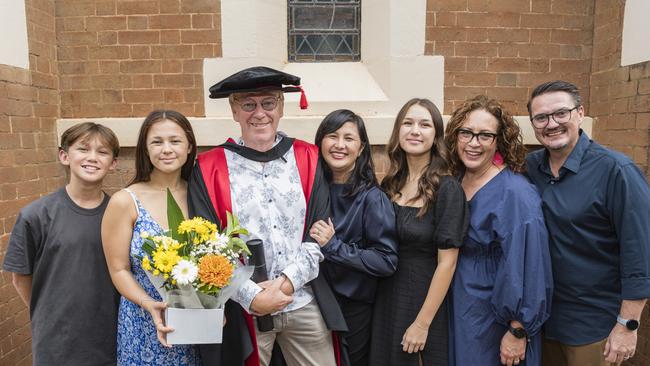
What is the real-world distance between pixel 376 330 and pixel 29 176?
323 cm

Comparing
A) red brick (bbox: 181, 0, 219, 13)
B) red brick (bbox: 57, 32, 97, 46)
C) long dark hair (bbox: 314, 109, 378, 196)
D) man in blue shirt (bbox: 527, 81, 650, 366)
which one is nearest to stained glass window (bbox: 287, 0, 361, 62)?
red brick (bbox: 181, 0, 219, 13)

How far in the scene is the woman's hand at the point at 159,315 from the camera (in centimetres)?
201

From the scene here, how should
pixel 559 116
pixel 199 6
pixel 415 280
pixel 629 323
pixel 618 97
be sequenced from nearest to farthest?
pixel 629 323, pixel 559 116, pixel 415 280, pixel 618 97, pixel 199 6

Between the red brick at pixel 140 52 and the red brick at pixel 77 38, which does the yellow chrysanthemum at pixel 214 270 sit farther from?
the red brick at pixel 77 38

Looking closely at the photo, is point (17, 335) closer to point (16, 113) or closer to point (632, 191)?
point (16, 113)

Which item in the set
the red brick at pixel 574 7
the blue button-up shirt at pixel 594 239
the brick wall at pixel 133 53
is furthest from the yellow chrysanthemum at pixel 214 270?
the red brick at pixel 574 7

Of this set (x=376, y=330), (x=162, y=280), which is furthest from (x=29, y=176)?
(x=376, y=330)

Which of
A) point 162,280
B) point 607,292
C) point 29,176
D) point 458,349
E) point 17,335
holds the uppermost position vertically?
point 29,176

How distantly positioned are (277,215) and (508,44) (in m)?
3.05

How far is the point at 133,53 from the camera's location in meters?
4.06

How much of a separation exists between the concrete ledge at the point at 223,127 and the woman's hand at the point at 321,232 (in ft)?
5.88

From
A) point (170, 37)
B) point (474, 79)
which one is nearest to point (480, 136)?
point (474, 79)

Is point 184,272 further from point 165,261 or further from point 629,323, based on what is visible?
point 629,323

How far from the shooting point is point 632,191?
7.00 ft
